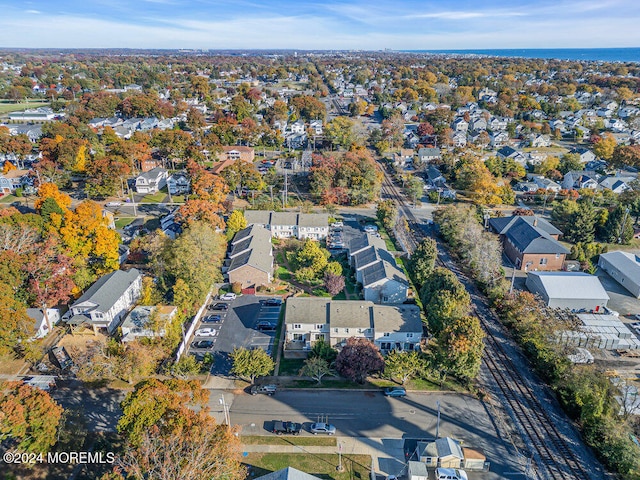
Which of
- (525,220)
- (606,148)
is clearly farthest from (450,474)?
(606,148)

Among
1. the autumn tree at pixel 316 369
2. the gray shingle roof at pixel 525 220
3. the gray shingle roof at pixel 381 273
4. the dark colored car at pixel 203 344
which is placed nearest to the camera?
the autumn tree at pixel 316 369

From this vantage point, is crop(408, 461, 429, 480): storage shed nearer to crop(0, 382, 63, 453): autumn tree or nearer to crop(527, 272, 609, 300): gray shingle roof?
crop(0, 382, 63, 453): autumn tree

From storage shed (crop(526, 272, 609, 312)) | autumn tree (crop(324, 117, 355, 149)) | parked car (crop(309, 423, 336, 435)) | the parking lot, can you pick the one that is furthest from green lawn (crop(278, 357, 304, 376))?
autumn tree (crop(324, 117, 355, 149))

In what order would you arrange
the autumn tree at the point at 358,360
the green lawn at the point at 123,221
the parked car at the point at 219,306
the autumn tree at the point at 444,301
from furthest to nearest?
the green lawn at the point at 123,221, the parked car at the point at 219,306, the autumn tree at the point at 444,301, the autumn tree at the point at 358,360

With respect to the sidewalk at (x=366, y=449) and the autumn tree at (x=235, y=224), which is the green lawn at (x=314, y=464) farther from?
the autumn tree at (x=235, y=224)

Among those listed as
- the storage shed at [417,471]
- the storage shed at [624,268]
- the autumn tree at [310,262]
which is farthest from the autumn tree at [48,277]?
the storage shed at [624,268]

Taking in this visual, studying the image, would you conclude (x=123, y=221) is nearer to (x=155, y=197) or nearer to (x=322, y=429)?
(x=155, y=197)
